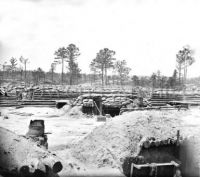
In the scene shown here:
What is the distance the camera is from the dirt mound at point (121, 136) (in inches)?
282

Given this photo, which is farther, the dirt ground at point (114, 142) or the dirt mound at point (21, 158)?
the dirt ground at point (114, 142)

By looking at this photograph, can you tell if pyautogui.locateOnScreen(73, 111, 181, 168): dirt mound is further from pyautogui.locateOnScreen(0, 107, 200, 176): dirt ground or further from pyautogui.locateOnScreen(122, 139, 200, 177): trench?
pyautogui.locateOnScreen(122, 139, 200, 177): trench

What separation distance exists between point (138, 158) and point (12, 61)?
149 feet

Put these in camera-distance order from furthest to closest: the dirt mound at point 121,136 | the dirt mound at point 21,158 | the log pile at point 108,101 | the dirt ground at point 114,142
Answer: the log pile at point 108,101, the dirt mound at point 121,136, the dirt ground at point 114,142, the dirt mound at point 21,158

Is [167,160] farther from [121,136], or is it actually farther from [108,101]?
[108,101]

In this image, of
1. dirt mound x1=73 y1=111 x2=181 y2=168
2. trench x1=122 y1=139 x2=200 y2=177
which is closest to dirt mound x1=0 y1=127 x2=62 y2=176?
dirt mound x1=73 y1=111 x2=181 y2=168

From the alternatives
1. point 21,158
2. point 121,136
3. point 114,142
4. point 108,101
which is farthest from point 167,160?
point 108,101

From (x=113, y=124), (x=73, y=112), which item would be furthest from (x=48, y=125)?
(x=113, y=124)

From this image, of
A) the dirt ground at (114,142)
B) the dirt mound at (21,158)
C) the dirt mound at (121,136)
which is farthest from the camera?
the dirt mound at (121,136)

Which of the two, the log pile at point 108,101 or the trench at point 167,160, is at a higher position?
the log pile at point 108,101

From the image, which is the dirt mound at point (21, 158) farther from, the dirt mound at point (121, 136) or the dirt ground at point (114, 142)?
the dirt mound at point (121, 136)

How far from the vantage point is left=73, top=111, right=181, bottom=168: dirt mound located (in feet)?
23.5

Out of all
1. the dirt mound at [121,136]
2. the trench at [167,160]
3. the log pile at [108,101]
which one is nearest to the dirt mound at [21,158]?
the dirt mound at [121,136]

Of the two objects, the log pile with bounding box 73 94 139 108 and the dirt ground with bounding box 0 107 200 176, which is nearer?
the dirt ground with bounding box 0 107 200 176
